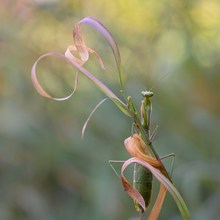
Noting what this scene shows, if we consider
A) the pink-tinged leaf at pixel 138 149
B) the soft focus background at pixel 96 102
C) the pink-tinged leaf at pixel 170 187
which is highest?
the pink-tinged leaf at pixel 138 149

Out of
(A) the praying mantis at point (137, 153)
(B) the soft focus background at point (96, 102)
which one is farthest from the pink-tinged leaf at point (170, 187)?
(B) the soft focus background at point (96, 102)

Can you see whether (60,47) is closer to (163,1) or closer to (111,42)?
(163,1)

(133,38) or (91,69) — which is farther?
(133,38)

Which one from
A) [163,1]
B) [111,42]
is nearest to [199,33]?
[163,1]

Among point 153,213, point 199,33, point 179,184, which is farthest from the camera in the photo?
point 199,33

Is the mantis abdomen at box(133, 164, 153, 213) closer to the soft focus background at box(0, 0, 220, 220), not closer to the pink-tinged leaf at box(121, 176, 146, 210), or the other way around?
the pink-tinged leaf at box(121, 176, 146, 210)

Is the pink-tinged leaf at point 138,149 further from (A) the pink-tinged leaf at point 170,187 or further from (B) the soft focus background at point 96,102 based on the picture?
(B) the soft focus background at point 96,102

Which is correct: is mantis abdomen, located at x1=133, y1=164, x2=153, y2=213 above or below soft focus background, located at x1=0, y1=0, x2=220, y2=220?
above

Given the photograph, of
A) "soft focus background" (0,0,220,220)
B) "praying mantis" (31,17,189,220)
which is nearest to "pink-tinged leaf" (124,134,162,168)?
"praying mantis" (31,17,189,220)

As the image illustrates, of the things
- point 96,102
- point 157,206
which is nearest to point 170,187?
point 157,206
